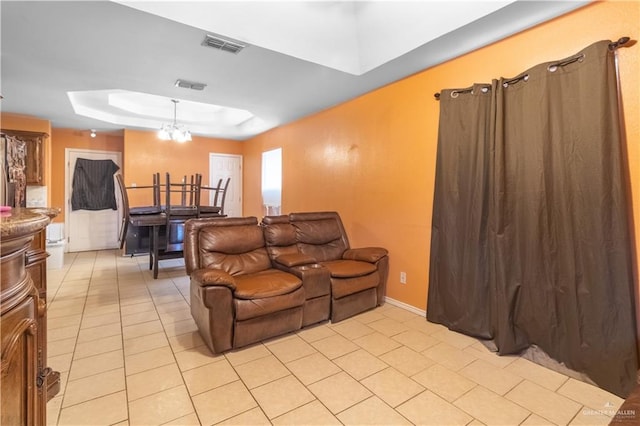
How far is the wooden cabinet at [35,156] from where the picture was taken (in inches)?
194

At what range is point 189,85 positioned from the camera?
3701 mm

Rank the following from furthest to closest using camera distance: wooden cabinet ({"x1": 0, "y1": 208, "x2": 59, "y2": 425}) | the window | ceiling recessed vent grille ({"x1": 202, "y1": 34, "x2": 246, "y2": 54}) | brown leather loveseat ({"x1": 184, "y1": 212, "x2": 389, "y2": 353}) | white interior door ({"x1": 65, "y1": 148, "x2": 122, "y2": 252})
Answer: white interior door ({"x1": 65, "y1": 148, "x2": 122, "y2": 252}) < the window < ceiling recessed vent grille ({"x1": 202, "y1": 34, "x2": 246, "y2": 54}) < brown leather loveseat ({"x1": 184, "y1": 212, "x2": 389, "y2": 353}) < wooden cabinet ({"x1": 0, "y1": 208, "x2": 59, "y2": 425})

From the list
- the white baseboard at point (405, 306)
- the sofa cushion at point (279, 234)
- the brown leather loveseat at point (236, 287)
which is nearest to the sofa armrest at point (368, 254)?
the white baseboard at point (405, 306)

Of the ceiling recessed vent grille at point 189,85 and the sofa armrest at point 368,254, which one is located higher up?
the ceiling recessed vent grille at point 189,85

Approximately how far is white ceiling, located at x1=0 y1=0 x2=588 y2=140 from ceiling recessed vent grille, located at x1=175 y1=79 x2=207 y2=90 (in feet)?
0.28

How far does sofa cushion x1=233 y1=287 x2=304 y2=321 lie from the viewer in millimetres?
2422

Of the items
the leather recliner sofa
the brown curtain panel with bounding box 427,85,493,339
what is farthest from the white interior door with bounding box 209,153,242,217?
the brown curtain panel with bounding box 427,85,493,339

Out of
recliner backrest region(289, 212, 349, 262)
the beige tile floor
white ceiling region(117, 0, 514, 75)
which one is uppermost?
white ceiling region(117, 0, 514, 75)

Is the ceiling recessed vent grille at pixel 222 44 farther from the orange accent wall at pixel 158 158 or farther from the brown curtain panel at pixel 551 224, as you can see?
the orange accent wall at pixel 158 158

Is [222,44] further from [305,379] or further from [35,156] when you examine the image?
[35,156]

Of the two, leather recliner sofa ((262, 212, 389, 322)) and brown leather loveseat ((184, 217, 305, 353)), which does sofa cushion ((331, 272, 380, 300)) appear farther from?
brown leather loveseat ((184, 217, 305, 353))

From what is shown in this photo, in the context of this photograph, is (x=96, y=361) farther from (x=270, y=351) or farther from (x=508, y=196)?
(x=508, y=196)

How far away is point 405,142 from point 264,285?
83.5 inches

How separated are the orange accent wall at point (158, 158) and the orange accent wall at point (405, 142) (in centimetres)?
260
